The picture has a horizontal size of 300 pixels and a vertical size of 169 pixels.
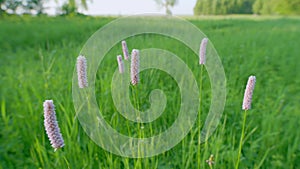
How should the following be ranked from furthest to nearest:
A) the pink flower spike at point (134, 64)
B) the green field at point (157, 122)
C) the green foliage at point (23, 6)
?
the green foliage at point (23, 6) < the green field at point (157, 122) < the pink flower spike at point (134, 64)

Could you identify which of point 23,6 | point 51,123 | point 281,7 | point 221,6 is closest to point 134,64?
point 51,123

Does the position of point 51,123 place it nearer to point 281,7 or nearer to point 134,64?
point 134,64

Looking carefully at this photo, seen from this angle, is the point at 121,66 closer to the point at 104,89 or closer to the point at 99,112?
the point at 99,112

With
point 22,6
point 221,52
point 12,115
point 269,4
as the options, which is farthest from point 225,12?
point 12,115

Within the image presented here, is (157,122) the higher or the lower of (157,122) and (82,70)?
the lower

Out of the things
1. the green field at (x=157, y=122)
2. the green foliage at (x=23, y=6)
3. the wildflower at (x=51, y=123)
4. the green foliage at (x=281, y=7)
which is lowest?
the green field at (x=157, y=122)

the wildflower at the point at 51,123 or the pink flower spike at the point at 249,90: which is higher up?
the pink flower spike at the point at 249,90

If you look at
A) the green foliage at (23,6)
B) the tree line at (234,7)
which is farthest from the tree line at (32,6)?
the tree line at (234,7)

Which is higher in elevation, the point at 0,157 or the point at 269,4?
the point at 269,4

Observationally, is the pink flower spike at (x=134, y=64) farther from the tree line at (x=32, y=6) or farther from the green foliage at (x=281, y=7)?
the green foliage at (x=281, y=7)

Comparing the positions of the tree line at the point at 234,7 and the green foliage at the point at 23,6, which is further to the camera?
the tree line at the point at 234,7

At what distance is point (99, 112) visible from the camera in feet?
5.10

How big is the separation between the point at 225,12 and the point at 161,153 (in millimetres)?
49055

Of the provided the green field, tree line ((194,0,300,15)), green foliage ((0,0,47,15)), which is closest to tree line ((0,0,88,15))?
green foliage ((0,0,47,15))
